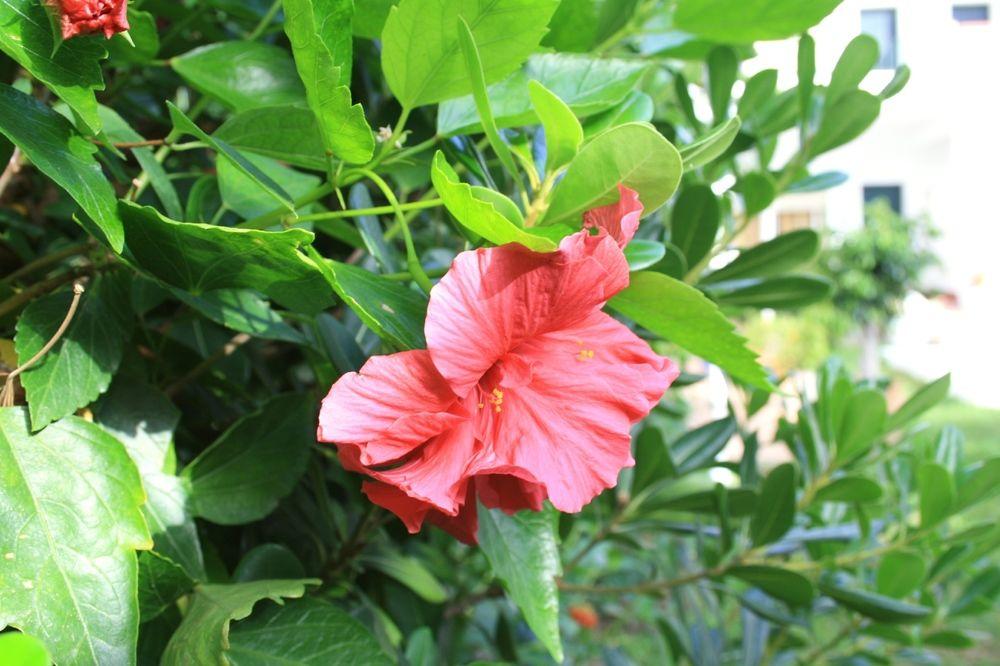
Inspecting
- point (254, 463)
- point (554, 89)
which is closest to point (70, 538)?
point (254, 463)

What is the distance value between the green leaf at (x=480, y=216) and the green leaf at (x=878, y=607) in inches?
29.7

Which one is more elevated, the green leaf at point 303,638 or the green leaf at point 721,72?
the green leaf at point 721,72

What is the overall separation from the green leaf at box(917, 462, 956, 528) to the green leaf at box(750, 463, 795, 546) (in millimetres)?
209

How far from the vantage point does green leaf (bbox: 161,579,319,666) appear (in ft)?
1.58

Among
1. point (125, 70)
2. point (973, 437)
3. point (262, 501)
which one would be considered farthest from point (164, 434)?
point (973, 437)

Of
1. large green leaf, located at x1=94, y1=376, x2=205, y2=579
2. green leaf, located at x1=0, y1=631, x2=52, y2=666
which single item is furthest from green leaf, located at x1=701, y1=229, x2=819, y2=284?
green leaf, located at x1=0, y1=631, x2=52, y2=666

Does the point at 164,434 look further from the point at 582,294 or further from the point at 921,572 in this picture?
the point at 921,572

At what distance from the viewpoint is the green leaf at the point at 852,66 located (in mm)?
829

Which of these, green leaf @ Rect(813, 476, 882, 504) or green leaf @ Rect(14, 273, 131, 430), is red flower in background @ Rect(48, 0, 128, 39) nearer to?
green leaf @ Rect(14, 273, 131, 430)

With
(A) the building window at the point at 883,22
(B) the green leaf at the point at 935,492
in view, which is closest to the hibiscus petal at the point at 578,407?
(B) the green leaf at the point at 935,492

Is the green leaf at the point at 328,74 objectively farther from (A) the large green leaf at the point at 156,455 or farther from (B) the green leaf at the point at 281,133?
(A) the large green leaf at the point at 156,455

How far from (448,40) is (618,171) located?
13 centimetres

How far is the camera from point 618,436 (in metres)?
0.49

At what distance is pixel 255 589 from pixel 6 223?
18.5 inches
